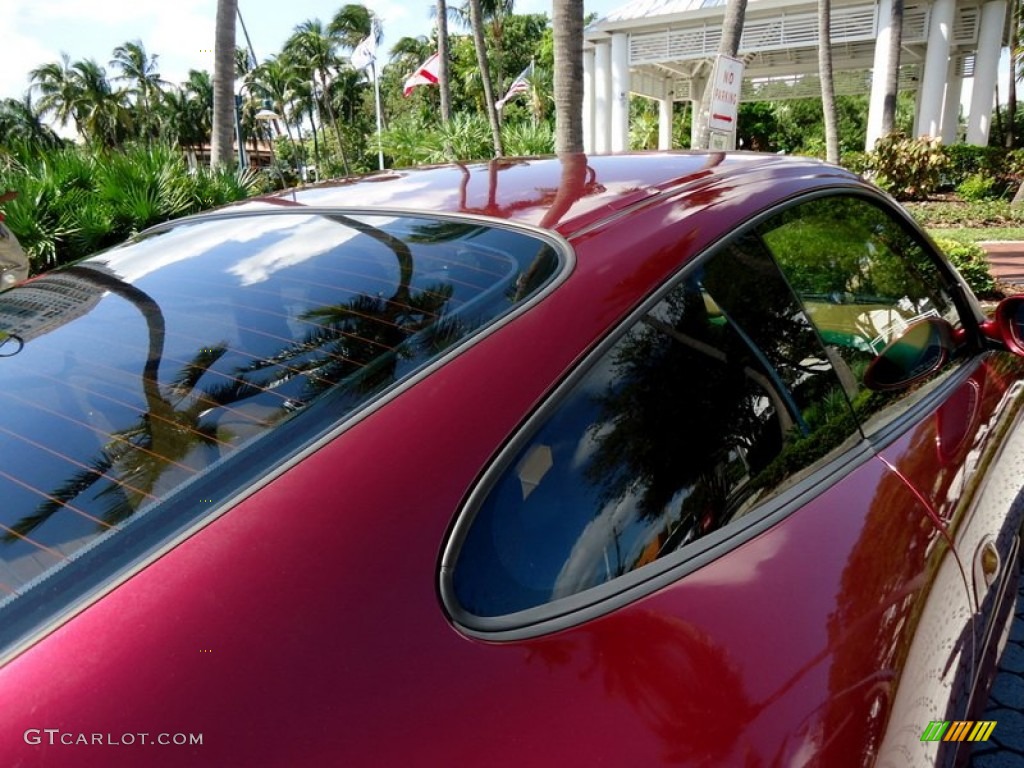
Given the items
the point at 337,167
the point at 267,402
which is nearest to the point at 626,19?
the point at 267,402

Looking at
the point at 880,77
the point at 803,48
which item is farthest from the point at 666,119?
the point at 880,77

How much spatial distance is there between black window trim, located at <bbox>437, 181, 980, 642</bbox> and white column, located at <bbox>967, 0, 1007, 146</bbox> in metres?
21.2

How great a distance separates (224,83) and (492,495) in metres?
11.3

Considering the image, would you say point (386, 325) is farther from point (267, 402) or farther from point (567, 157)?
point (567, 157)

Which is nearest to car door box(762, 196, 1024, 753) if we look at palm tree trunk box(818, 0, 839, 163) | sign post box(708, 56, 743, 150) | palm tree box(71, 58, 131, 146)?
sign post box(708, 56, 743, 150)

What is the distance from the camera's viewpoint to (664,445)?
1.24 m

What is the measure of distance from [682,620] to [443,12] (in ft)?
86.2

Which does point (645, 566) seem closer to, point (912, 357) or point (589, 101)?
point (912, 357)

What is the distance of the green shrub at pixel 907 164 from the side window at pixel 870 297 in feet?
50.0

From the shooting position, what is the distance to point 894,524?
4.51 ft

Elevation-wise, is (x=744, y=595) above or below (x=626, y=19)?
below

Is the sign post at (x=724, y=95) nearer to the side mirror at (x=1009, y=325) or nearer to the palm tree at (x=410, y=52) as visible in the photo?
the side mirror at (x=1009, y=325)

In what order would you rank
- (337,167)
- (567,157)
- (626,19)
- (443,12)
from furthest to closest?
1. (337,167)
2. (443,12)
3. (626,19)
4. (567,157)

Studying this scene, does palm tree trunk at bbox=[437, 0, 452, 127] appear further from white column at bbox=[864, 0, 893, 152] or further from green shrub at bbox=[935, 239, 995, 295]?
green shrub at bbox=[935, 239, 995, 295]
